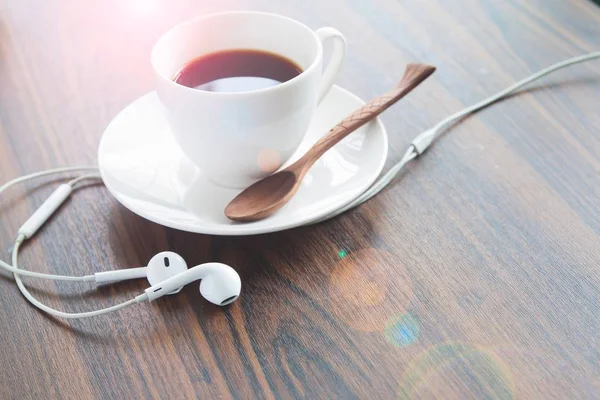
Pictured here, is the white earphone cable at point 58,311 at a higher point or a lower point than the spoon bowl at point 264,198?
lower

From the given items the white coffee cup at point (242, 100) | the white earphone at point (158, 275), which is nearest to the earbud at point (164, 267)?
the white earphone at point (158, 275)

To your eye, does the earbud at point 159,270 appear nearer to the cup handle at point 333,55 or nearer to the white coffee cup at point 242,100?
the white coffee cup at point 242,100

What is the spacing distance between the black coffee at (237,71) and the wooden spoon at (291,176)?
0.09m

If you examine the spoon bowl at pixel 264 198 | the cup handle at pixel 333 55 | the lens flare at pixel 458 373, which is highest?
the cup handle at pixel 333 55

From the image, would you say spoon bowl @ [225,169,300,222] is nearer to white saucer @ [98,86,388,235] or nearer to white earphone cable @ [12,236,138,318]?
white saucer @ [98,86,388,235]

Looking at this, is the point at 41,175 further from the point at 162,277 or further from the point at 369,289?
the point at 369,289

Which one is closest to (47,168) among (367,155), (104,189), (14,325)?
(104,189)

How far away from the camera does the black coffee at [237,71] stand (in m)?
0.71

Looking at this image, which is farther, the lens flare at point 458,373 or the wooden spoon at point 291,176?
the wooden spoon at point 291,176

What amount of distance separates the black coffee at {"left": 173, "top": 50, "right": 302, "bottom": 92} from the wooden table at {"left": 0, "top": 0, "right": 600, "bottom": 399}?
174 mm

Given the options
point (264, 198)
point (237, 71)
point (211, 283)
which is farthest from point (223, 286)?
point (237, 71)

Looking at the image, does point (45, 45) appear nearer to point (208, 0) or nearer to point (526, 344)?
point (208, 0)

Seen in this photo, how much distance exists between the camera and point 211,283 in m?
0.59

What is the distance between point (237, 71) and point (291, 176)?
151 mm
